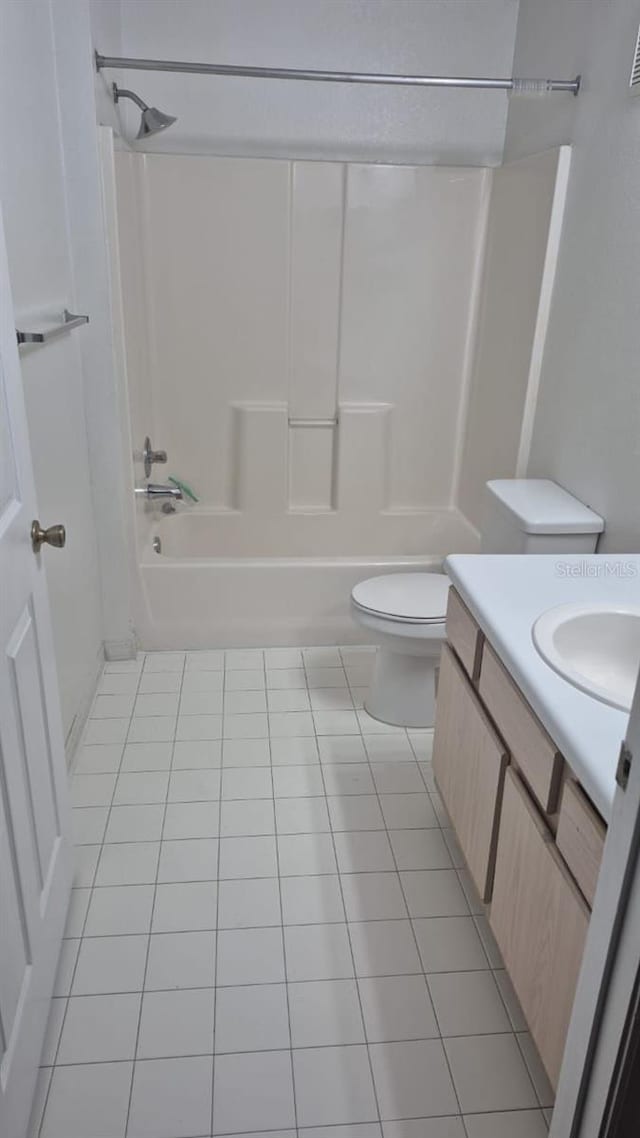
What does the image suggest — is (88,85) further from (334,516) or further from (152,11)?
(334,516)

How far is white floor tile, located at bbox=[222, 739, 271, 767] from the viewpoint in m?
2.30

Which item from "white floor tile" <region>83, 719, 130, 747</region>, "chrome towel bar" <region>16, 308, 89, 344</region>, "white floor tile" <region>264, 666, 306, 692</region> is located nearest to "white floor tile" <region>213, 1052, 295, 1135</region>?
"white floor tile" <region>83, 719, 130, 747</region>

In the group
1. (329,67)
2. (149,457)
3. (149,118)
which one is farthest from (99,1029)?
(329,67)

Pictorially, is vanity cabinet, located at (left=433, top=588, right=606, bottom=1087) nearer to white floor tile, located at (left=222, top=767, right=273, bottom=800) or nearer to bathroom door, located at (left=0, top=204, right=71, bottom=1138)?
white floor tile, located at (left=222, top=767, right=273, bottom=800)

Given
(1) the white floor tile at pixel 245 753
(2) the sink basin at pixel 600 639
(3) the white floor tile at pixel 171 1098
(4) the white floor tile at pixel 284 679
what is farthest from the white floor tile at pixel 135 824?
(2) the sink basin at pixel 600 639

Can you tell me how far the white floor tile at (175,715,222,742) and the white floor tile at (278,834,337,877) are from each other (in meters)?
0.50

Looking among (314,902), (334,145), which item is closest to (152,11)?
(334,145)

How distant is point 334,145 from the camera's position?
3.05m

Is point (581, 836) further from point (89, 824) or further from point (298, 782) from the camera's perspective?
point (89, 824)

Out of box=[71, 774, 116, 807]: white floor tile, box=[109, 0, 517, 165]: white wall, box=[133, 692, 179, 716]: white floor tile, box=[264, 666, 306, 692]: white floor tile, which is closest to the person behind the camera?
box=[71, 774, 116, 807]: white floor tile

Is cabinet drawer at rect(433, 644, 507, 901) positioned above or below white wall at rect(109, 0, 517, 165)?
below

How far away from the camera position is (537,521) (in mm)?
2154

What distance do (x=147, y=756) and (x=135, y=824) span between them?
30cm

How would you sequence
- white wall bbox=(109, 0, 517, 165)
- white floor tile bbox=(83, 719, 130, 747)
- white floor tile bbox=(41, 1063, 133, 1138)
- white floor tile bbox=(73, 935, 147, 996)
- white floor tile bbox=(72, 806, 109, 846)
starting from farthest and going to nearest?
white wall bbox=(109, 0, 517, 165), white floor tile bbox=(83, 719, 130, 747), white floor tile bbox=(72, 806, 109, 846), white floor tile bbox=(73, 935, 147, 996), white floor tile bbox=(41, 1063, 133, 1138)
